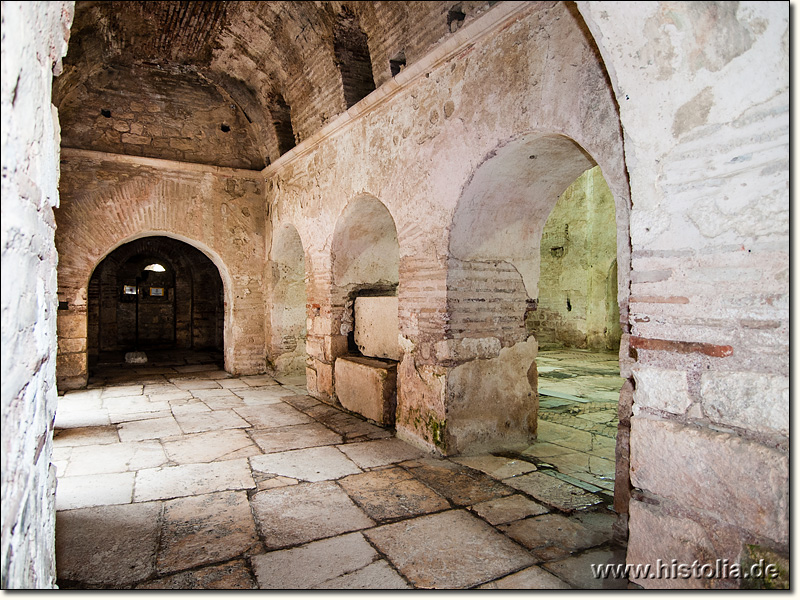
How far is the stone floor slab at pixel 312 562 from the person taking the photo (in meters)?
2.33

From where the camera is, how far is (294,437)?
15.2 feet

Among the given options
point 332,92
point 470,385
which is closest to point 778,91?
point 470,385

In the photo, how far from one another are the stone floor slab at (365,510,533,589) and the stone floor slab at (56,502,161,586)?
1150 millimetres

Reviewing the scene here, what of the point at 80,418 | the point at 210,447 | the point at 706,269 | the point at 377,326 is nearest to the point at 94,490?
the point at 210,447

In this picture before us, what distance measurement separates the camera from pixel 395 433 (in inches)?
184

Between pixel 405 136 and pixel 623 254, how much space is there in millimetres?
2453

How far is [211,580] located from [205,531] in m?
0.53

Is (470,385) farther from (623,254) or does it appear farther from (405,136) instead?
(405,136)

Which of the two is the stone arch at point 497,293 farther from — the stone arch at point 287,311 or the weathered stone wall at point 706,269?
the stone arch at point 287,311

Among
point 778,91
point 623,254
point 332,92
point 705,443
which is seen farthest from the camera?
point 332,92

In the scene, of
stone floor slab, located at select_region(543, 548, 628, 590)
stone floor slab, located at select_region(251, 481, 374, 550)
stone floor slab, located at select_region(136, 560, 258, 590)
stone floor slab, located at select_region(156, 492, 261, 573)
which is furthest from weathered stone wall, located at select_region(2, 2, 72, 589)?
stone floor slab, located at select_region(543, 548, 628, 590)

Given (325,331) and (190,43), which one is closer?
(325,331)

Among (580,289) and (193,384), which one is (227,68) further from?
(580,289)

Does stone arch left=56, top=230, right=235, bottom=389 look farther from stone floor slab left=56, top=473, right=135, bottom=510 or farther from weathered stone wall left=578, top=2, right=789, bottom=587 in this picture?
weathered stone wall left=578, top=2, right=789, bottom=587
